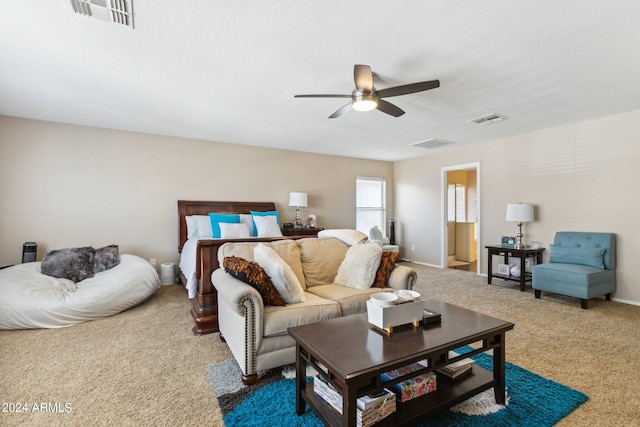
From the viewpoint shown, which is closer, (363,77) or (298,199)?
(363,77)

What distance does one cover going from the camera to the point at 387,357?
1.46 m

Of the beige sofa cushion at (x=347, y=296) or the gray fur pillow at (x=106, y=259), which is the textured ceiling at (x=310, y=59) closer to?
the gray fur pillow at (x=106, y=259)

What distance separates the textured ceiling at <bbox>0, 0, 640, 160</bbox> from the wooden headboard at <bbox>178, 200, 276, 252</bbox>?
1498 mm

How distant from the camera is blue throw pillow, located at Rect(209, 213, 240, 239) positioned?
4820 mm

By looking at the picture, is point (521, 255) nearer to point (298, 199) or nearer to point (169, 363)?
point (298, 199)

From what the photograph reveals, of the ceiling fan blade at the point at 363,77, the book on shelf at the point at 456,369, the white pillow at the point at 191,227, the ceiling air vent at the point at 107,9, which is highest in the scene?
the ceiling air vent at the point at 107,9

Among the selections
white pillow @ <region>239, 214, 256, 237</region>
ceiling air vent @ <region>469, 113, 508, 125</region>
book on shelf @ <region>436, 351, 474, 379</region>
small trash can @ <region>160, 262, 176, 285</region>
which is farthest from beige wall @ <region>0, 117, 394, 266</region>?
book on shelf @ <region>436, 351, 474, 379</region>

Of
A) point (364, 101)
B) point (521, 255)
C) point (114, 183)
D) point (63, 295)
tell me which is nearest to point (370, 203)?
point (521, 255)

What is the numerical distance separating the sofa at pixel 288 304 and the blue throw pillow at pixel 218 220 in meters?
2.04

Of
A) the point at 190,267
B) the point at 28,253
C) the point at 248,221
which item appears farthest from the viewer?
the point at 248,221

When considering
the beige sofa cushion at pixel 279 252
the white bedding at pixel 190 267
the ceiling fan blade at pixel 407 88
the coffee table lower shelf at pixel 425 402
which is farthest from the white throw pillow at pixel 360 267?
the white bedding at pixel 190 267

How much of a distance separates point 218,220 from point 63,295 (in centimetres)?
212

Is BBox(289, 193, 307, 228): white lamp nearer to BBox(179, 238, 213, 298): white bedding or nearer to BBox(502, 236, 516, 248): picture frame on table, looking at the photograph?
BBox(179, 238, 213, 298): white bedding

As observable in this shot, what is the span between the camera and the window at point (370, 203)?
7.28 m
